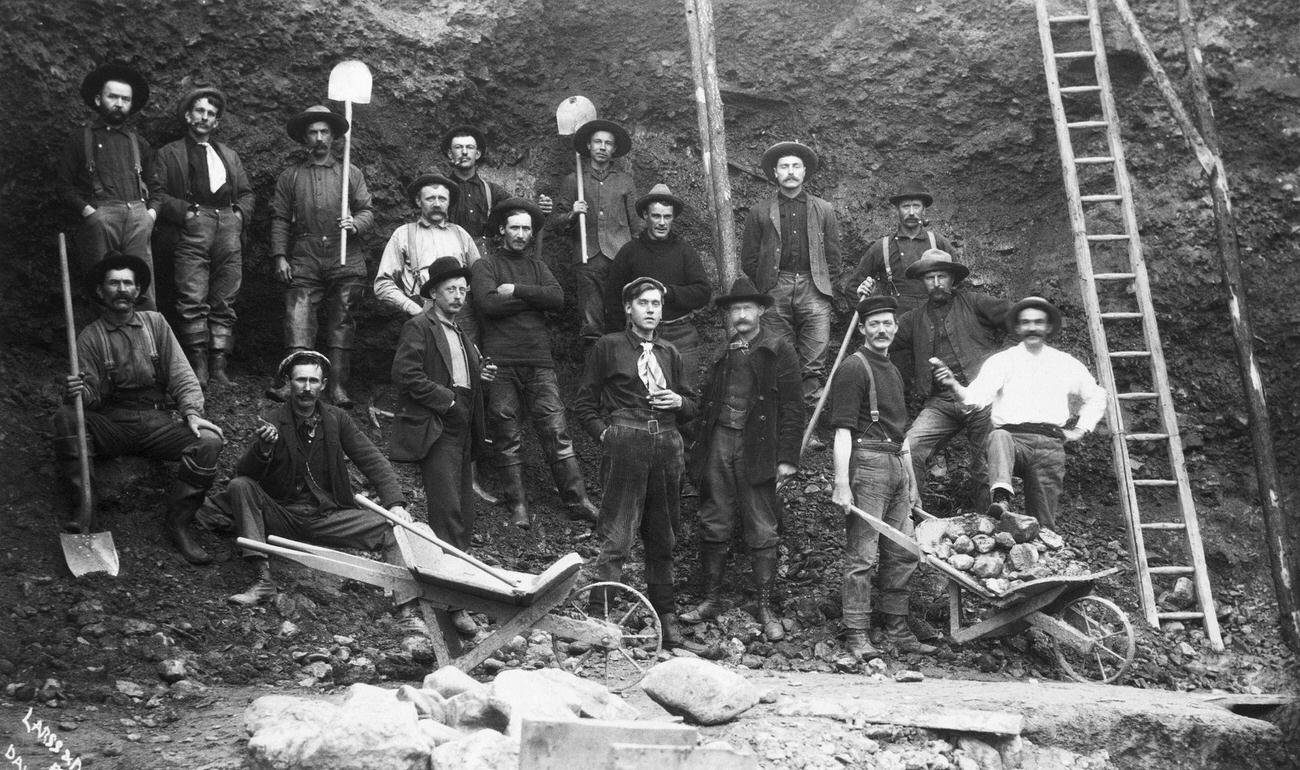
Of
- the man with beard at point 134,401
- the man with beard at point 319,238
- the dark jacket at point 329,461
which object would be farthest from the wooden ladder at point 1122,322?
the man with beard at point 134,401

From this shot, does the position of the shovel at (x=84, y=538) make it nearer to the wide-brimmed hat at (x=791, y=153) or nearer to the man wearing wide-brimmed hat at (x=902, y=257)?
the wide-brimmed hat at (x=791, y=153)

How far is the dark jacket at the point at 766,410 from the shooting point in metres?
9.40

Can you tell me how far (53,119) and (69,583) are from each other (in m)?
4.52

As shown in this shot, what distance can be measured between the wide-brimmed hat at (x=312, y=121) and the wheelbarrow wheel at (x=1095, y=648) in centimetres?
698

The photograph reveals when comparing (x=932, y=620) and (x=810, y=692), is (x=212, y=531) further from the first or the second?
(x=932, y=620)

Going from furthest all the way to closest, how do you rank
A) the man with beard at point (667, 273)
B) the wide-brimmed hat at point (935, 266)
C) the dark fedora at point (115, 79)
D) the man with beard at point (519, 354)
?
the man with beard at point (667, 273), the wide-brimmed hat at point (935, 266), the man with beard at point (519, 354), the dark fedora at point (115, 79)

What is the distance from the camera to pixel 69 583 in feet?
28.6

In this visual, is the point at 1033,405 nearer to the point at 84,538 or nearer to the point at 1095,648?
the point at 1095,648

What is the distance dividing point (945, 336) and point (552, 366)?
3.16 m

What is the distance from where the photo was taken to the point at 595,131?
11805 millimetres

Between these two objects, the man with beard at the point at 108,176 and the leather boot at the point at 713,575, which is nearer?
the leather boot at the point at 713,575

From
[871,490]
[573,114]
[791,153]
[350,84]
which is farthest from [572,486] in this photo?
[350,84]

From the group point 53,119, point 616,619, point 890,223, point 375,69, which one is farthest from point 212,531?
point 890,223

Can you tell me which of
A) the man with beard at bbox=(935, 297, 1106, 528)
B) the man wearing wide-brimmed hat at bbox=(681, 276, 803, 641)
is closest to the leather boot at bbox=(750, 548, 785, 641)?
the man wearing wide-brimmed hat at bbox=(681, 276, 803, 641)
